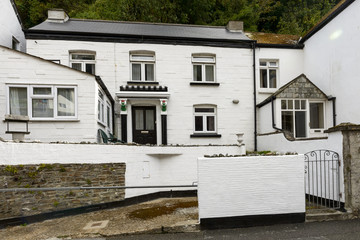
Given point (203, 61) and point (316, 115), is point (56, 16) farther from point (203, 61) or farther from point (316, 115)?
point (316, 115)

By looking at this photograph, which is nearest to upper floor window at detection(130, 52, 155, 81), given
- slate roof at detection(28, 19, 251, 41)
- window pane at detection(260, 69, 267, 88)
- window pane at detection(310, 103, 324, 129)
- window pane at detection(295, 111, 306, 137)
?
slate roof at detection(28, 19, 251, 41)

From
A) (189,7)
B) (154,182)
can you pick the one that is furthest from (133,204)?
(189,7)

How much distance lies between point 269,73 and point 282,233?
10.7m

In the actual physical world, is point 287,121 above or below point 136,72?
below

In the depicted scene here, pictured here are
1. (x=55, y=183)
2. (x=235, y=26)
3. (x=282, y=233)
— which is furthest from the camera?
(x=235, y=26)

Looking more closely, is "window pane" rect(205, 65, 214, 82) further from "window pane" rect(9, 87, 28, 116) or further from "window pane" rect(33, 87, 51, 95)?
"window pane" rect(9, 87, 28, 116)

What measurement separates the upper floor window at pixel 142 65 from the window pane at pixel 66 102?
167 inches

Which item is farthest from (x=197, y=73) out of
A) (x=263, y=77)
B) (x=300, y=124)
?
(x=300, y=124)

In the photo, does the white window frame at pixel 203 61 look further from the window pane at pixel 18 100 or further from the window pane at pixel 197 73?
the window pane at pixel 18 100

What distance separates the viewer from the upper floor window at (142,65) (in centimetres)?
1229

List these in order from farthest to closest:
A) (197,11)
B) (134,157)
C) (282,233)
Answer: (197,11) < (134,157) < (282,233)

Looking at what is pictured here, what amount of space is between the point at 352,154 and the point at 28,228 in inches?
324

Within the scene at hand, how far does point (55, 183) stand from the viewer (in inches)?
Answer: 245

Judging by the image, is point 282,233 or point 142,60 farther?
point 142,60
